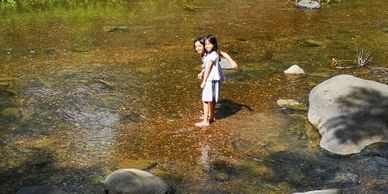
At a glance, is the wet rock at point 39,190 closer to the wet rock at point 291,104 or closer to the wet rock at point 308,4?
the wet rock at point 291,104

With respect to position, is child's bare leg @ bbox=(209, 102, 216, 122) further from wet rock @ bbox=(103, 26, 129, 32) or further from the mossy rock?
wet rock @ bbox=(103, 26, 129, 32)

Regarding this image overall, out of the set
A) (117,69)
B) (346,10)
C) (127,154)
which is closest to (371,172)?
(127,154)

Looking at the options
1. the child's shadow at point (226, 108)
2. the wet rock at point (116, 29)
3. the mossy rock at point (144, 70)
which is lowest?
the child's shadow at point (226, 108)

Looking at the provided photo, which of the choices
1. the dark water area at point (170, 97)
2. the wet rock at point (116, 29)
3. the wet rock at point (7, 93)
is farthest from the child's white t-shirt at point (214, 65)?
the wet rock at point (116, 29)

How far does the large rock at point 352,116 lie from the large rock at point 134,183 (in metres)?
3.00

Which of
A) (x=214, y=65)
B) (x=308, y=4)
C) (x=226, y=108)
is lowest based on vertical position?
(x=226, y=108)

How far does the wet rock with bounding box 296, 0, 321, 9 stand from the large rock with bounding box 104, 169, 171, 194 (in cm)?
1406

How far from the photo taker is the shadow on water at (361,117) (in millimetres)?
7930

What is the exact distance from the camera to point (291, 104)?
9.73m

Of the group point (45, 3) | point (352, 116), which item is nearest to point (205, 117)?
point (352, 116)

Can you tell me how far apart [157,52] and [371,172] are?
24.0ft

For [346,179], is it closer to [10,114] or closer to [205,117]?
[205,117]

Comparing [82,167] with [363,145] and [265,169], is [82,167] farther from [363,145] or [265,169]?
[363,145]

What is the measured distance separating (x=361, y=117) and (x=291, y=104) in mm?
1870
